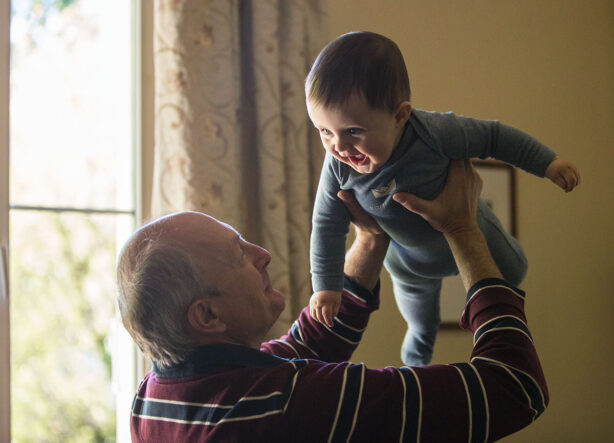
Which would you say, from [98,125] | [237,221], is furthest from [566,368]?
[98,125]

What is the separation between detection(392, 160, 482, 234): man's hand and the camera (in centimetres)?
120

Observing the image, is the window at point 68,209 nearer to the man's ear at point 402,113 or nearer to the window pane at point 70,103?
the window pane at point 70,103

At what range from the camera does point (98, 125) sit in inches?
94.7

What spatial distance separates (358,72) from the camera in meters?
1.13

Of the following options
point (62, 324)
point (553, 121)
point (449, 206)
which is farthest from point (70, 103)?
point (553, 121)

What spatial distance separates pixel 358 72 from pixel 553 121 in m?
2.34

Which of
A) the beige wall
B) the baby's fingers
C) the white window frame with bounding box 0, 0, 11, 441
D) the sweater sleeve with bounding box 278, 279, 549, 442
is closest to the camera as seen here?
the sweater sleeve with bounding box 278, 279, 549, 442

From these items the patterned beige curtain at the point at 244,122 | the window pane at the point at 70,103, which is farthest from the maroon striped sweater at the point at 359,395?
the window pane at the point at 70,103

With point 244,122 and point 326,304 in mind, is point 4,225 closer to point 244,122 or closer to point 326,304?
point 244,122

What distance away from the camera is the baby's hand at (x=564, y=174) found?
1.18m

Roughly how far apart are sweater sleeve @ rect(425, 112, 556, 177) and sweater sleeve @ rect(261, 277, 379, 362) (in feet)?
1.15

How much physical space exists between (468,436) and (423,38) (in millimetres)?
2190

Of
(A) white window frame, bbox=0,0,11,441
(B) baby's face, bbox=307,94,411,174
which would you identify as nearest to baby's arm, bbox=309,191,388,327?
(B) baby's face, bbox=307,94,411,174

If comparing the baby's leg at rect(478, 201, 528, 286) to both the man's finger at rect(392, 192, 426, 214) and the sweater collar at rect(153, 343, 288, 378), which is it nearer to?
the man's finger at rect(392, 192, 426, 214)
